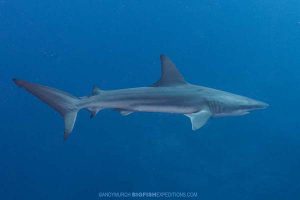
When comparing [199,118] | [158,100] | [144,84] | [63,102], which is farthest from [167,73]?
[144,84]

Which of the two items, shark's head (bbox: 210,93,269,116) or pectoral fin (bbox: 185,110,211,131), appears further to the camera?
shark's head (bbox: 210,93,269,116)

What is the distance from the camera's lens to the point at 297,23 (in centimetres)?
1566

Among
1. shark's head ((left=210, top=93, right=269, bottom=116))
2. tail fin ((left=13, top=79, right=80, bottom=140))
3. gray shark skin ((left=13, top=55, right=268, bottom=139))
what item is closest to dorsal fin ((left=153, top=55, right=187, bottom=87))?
gray shark skin ((left=13, top=55, right=268, bottom=139))

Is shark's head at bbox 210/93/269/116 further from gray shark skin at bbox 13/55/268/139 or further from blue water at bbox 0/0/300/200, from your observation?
blue water at bbox 0/0/300/200

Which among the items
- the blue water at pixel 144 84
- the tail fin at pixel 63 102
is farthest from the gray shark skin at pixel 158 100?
the blue water at pixel 144 84

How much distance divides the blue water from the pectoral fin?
404cm

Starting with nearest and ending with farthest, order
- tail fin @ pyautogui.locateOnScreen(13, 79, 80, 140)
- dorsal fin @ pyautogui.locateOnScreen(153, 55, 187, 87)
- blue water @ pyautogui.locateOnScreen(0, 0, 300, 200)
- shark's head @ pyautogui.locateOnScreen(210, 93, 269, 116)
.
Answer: tail fin @ pyautogui.locateOnScreen(13, 79, 80, 140) < dorsal fin @ pyautogui.locateOnScreen(153, 55, 187, 87) < shark's head @ pyautogui.locateOnScreen(210, 93, 269, 116) < blue water @ pyautogui.locateOnScreen(0, 0, 300, 200)

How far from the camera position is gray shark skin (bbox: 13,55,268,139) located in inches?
205

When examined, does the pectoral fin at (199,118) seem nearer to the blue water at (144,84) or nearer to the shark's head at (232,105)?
the shark's head at (232,105)

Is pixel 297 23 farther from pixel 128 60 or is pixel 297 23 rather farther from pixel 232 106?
pixel 232 106

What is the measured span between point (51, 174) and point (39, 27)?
541 centimetres

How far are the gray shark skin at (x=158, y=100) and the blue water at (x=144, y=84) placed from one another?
3872 mm

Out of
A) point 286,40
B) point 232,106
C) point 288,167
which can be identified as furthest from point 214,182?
point 286,40

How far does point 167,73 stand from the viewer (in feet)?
18.5
